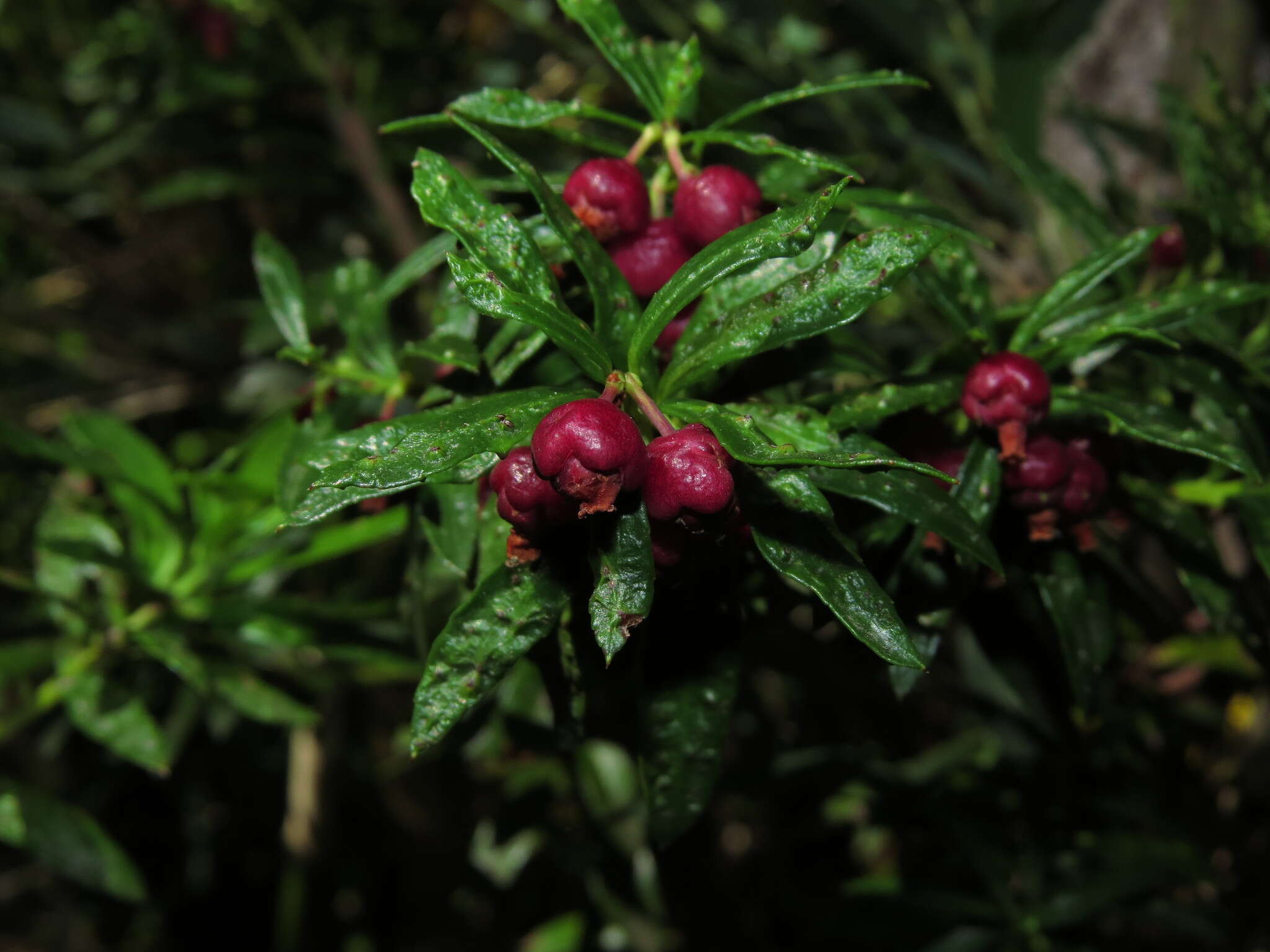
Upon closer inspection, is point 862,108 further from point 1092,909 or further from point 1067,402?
point 1092,909

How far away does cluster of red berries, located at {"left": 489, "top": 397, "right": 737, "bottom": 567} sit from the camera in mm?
500

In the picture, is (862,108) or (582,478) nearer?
(582,478)

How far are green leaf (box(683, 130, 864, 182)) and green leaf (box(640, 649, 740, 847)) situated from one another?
13.1 inches

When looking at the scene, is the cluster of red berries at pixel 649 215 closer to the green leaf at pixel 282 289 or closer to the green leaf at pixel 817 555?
the green leaf at pixel 817 555

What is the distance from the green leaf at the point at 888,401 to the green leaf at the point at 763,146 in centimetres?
14

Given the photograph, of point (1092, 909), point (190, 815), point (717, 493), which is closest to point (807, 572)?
point (717, 493)

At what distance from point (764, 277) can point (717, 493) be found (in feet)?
0.69

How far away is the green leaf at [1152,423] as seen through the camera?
2.07ft

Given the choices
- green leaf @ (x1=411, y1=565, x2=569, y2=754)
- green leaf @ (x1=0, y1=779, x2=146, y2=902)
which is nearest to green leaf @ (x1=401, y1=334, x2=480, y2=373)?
green leaf @ (x1=411, y1=565, x2=569, y2=754)

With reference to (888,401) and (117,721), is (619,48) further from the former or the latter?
(117,721)

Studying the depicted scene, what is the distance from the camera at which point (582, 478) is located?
500 mm

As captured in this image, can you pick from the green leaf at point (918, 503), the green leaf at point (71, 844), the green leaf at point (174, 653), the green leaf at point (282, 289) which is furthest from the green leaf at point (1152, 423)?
the green leaf at point (71, 844)

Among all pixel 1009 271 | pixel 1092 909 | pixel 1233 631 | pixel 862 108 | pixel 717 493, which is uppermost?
pixel 717 493

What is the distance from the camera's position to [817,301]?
0.60 metres
